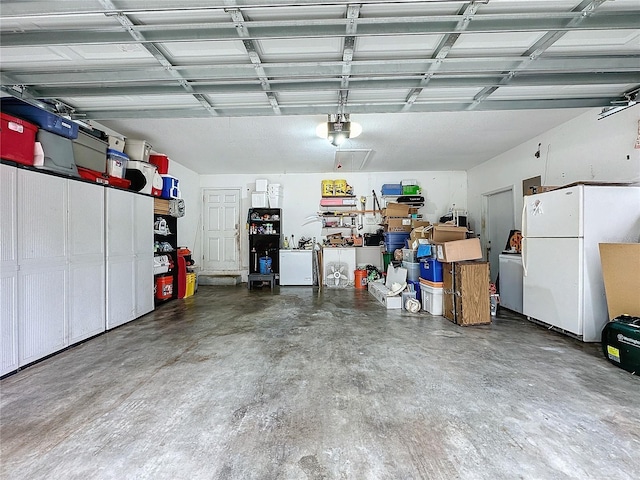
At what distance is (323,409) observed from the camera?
6.20 feet

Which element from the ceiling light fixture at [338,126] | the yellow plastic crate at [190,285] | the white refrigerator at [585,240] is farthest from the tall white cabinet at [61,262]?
the white refrigerator at [585,240]

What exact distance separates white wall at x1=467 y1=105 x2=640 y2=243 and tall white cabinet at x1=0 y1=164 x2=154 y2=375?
19.4 feet

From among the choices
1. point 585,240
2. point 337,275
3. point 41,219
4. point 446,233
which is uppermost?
point 41,219

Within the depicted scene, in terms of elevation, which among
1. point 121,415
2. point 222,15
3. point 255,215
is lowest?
point 121,415

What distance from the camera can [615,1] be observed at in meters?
1.79

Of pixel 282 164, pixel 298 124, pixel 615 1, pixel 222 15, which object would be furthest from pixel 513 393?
pixel 282 164

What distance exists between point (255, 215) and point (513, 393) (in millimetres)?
5979

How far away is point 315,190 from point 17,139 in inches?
214

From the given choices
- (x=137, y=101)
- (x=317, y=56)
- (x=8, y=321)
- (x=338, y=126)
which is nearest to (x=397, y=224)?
(x=338, y=126)

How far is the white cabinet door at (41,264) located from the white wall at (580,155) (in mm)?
6020

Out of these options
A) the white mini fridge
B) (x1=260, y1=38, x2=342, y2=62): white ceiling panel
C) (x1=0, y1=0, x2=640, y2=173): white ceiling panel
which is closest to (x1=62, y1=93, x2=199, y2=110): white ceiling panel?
(x1=0, y1=0, x2=640, y2=173): white ceiling panel

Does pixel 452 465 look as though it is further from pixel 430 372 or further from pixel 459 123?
pixel 459 123

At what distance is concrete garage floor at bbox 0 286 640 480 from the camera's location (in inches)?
56.9

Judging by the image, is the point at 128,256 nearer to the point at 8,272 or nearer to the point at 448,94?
the point at 8,272
